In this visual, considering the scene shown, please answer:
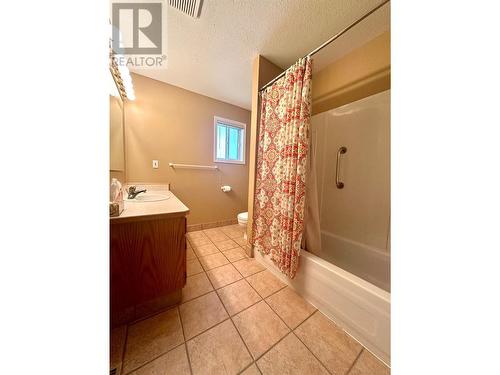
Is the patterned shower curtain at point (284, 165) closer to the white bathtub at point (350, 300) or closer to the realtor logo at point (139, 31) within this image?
the white bathtub at point (350, 300)

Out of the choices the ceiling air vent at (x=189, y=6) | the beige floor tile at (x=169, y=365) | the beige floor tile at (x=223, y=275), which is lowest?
the beige floor tile at (x=169, y=365)

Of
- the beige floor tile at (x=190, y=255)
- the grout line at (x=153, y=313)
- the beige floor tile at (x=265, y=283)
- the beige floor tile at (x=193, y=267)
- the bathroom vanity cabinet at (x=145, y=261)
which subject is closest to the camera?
the bathroom vanity cabinet at (x=145, y=261)

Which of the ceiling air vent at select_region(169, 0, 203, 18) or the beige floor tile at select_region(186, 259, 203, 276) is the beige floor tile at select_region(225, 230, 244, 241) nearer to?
the beige floor tile at select_region(186, 259, 203, 276)

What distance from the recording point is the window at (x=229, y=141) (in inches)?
97.8

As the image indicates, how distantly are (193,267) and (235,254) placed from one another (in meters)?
0.46

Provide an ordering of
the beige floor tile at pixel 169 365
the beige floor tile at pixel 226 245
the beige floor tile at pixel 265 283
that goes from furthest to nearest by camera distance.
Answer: the beige floor tile at pixel 226 245
the beige floor tile at pixel 265 283
the beige floor tile at pixel 169 365

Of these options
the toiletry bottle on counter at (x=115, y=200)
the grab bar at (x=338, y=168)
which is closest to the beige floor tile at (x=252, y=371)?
the toiletry bottle on counter at (x=115, y=200)

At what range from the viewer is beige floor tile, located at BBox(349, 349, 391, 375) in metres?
0.74

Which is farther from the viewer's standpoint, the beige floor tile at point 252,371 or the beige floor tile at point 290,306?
the beige floor tile at point 290,306

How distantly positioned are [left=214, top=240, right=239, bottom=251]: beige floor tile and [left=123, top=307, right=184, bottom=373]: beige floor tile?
0.88 meters
